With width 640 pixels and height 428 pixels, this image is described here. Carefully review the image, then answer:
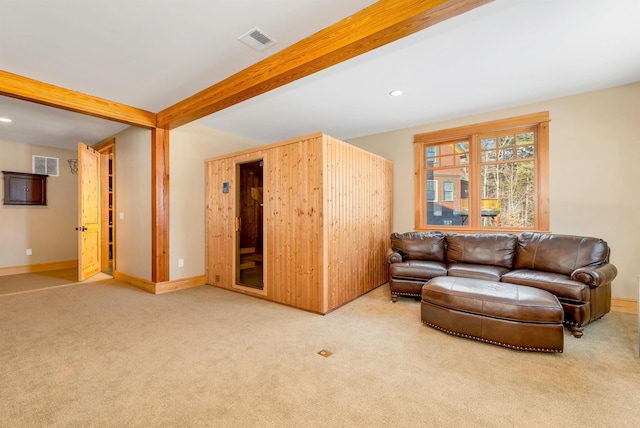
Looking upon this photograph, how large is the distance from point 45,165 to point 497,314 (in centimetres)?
821

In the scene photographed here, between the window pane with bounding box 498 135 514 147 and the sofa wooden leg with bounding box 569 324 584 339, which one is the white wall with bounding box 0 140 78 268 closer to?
the window pane with bounding box 498 135 514 147

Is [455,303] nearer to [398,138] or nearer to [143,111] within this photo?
[398,138]

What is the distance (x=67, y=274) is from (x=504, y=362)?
7.10 m

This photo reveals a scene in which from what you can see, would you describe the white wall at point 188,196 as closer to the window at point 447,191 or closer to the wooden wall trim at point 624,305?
the window at point 447,191

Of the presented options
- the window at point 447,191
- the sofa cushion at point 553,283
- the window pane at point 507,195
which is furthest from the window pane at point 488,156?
the sofa cushion at point 553,283

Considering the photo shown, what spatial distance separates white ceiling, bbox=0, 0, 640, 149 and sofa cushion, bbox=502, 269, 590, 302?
2207 millimetres

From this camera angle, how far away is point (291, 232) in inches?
143

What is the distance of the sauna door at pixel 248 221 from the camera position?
4.34m

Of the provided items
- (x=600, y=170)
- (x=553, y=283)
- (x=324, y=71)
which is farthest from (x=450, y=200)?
(x=324, y=71)

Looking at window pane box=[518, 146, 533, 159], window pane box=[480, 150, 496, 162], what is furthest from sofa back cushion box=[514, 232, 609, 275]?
window pane box=[480, 150, 496, 162]

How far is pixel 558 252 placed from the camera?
3.34m

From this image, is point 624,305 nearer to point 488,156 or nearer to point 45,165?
point 488,156

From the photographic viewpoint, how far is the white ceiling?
2.13 meters

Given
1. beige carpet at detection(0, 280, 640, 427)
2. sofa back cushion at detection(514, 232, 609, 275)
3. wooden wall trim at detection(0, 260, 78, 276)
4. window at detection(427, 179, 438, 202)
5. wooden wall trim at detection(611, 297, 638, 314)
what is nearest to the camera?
beige carpet at detection(0, 280, 640, 427)
